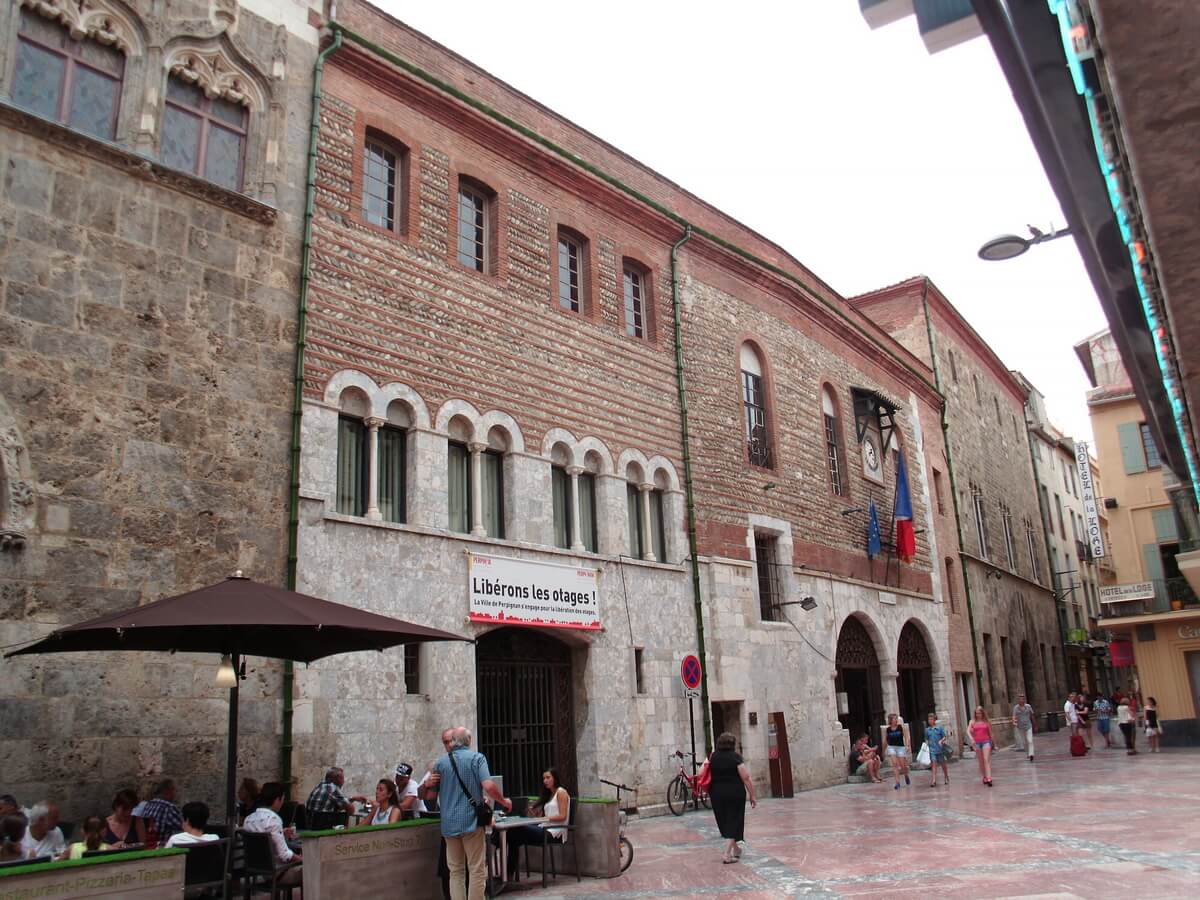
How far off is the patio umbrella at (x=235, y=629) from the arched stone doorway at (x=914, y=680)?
1858 cm

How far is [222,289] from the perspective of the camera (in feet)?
38.0

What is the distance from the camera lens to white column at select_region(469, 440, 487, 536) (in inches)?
548

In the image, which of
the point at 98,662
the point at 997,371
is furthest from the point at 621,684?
the point at 997,371

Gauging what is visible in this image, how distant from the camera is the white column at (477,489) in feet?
45.7

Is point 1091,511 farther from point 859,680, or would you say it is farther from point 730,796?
point 730,796

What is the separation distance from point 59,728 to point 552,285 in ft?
32.3

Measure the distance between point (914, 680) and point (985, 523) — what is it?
33.1 ft

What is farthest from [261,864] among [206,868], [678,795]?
[678,795]

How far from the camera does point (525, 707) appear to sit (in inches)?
570

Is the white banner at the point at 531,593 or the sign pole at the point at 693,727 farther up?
the white banner at the point at 531,593

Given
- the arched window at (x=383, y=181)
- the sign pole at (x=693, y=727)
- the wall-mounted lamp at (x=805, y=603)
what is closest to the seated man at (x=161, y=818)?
the arched window at (x=383, y=181)

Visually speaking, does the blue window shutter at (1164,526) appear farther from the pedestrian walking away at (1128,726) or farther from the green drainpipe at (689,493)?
the green drainpipe at (689,493)

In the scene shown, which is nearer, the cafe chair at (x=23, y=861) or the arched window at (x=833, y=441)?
the cafe chair at (x=23, y=861)

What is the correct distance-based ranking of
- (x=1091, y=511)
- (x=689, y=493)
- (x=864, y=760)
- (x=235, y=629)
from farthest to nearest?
1. (x=1091, y=511)
2. (x=864, y=760)
3. (x=689, y=493)
4. (x=235, y=629)
